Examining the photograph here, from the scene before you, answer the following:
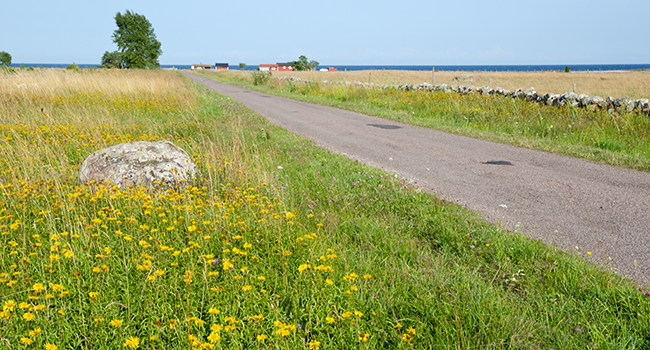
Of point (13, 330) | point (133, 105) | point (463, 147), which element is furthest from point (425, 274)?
point (133, 105)

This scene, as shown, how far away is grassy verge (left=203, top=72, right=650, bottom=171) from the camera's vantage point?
7.80 meters

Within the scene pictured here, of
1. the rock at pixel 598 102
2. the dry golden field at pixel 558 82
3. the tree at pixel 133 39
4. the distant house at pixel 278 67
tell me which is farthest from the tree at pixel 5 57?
the rock at pixel 598 102

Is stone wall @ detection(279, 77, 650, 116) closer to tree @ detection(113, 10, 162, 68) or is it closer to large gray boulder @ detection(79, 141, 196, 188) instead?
large gray boulder @ detection(79, 141, 196, 188)

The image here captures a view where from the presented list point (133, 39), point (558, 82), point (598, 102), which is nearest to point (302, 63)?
point (133, 39)

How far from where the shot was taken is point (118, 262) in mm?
2971

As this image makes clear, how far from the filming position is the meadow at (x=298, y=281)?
2275 mm

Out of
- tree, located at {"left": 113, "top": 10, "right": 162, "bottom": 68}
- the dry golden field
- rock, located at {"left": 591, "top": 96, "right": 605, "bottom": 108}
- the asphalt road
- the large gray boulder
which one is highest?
tree, located at {"left": 113, "top": 10, "right": 162, "bottom": 68}

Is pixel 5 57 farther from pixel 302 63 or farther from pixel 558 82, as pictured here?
pixel 558 82

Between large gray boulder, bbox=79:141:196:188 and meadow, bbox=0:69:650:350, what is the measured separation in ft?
0.84

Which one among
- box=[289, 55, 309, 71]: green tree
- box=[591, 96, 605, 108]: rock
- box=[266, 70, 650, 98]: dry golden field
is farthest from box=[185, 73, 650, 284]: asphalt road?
box=[289, 55, 309, 71]: green tree

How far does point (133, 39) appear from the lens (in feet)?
191

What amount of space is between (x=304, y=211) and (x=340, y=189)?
0.88 metres

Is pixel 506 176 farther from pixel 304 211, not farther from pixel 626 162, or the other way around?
pixel 304 211

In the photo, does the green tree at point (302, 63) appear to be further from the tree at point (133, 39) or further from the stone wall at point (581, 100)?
the stone wall at point (581, 100)
